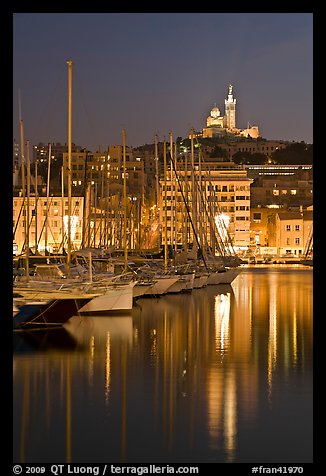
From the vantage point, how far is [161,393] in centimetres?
1722

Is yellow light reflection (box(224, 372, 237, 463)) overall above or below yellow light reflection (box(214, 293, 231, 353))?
below

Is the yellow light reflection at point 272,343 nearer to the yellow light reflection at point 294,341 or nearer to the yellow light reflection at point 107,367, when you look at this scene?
the yellow light reflection at point 294,341

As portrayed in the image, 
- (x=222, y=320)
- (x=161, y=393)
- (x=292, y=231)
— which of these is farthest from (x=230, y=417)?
(x=292, y=231)

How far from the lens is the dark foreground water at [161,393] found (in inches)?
517

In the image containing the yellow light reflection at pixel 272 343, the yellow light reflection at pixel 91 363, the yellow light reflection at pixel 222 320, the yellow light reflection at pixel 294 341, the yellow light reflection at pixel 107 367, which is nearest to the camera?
the yellow light reflection at pixel 107 367

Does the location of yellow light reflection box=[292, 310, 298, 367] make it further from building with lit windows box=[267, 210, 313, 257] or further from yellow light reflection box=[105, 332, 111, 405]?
building with lit windows box=[267, 210, 313, 257]

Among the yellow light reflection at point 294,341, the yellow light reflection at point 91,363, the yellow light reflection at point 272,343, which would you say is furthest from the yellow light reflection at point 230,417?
the yellow light reflection at point 294,341

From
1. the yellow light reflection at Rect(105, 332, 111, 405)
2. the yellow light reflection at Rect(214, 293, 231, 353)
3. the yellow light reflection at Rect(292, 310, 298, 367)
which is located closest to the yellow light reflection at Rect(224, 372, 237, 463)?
the yellow light reflection at Rect(105, 332, 111, 405)

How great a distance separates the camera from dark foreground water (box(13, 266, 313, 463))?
1314 centimetres

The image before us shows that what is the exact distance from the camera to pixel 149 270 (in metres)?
41.8

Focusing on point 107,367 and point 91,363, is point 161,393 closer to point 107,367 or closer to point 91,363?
point 107,367
